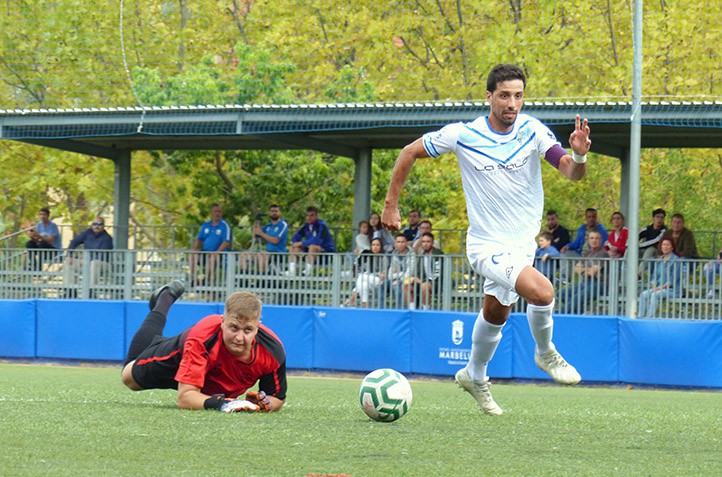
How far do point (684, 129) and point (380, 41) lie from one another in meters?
13.7

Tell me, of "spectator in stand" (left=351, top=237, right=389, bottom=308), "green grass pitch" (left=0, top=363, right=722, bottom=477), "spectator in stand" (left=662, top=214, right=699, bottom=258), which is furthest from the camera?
"spectator in stand" (left=351, top=237, right=389, bottom=308)

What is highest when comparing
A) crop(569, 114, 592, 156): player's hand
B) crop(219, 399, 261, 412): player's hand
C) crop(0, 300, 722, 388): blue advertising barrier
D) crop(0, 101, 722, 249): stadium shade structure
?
crop(0, 101, 722, 249): stadium shade structure

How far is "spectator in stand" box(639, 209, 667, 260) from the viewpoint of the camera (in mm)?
18797

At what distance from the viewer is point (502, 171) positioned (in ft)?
27.3

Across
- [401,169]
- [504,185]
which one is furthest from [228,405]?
[504,185]

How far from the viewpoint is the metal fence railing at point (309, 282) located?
699 inches

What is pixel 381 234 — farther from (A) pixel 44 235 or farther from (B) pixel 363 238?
(A) pixel 44 235

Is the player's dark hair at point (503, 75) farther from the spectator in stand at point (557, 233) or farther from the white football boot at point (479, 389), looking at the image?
the spectator in stand at point (557, 233)

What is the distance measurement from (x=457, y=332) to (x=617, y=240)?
2.98 m

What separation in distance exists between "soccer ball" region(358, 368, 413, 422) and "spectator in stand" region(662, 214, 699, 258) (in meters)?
11.1

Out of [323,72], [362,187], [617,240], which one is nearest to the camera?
[617,240]

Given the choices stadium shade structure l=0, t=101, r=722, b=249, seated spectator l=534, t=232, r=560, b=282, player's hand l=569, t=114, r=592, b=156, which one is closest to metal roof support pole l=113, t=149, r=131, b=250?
stadium shade structure l=0, t=101, r=722, b=249

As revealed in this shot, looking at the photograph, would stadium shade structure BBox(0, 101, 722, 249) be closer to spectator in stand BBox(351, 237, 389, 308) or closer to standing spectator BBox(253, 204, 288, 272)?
standing spectator BBox(253, 204, 288, 272)

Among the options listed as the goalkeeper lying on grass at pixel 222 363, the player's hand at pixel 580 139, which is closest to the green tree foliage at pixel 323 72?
the goalkeeper lying on grass at pixel 222 363
